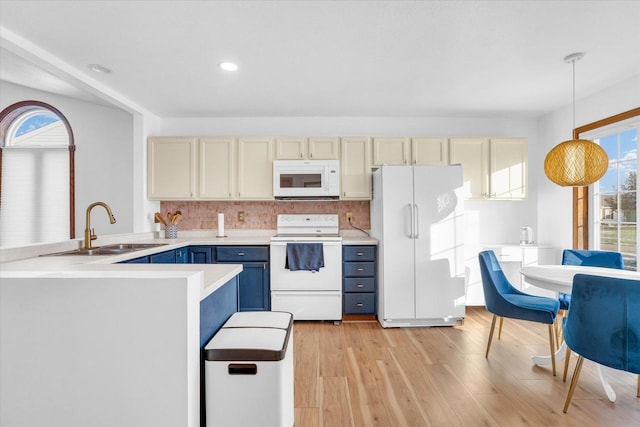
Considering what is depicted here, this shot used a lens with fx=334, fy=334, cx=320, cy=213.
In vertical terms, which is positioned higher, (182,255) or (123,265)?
(123,265)

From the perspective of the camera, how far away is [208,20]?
2.10 metres

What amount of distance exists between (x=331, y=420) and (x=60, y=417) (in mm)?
1303

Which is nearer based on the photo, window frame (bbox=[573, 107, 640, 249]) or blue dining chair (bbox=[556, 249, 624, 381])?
blue dining chair (bbox=[556, 249, 624, 381])

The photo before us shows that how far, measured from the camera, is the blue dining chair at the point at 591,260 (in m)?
2.66

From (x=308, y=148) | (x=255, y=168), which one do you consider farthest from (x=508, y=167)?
(x=255, y=168)

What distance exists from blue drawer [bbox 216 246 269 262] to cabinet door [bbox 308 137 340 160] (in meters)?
1.23

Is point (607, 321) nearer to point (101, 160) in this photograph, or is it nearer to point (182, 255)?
point (182, 255)

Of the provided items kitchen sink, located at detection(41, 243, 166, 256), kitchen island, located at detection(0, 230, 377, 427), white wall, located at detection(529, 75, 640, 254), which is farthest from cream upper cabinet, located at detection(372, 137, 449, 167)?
kitchen island, located at detection(0, 230, 377, 427)

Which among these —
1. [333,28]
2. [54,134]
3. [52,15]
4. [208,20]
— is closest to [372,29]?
[333,28]

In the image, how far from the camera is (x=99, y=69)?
2.80 metres

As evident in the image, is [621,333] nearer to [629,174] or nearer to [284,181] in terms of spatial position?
[629,174]

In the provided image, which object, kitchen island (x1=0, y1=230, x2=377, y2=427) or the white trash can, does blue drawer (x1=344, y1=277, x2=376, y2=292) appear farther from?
kitchen island (x1=0, y1=230, x2=377, y2=427)

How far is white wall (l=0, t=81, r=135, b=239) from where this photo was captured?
4.03 metres

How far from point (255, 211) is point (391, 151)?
1.83 m
